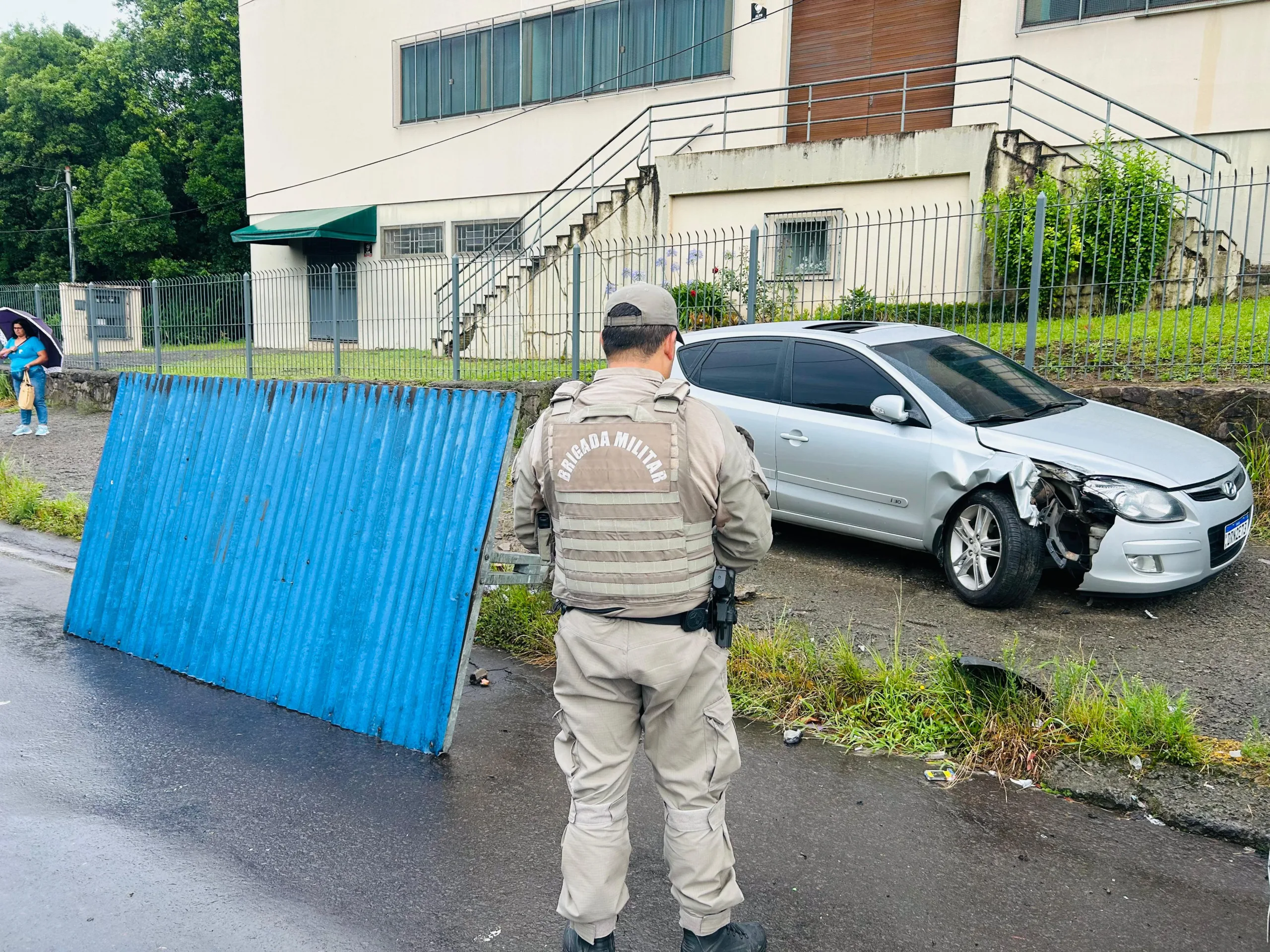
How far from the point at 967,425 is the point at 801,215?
868 cm

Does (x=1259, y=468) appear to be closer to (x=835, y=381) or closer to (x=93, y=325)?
(x=835, y=381)

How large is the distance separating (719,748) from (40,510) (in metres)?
8.24

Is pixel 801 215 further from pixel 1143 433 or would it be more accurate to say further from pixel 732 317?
pixel 1143 433

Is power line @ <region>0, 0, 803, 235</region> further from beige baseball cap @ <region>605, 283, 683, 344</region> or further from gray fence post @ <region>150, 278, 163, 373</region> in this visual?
beige baseball cap @ <region>605, 283, 683, 344</region>

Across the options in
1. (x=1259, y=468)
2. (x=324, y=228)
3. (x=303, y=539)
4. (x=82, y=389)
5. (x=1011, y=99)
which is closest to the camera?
(x=303, y=539)

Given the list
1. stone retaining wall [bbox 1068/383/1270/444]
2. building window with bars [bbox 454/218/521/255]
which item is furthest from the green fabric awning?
stone retaining wall [bbox 1068/383/1270/444]

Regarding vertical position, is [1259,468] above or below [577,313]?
below

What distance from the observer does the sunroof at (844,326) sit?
281 inches

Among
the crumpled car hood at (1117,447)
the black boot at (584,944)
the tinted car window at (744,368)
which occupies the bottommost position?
the black boot at (584,944)

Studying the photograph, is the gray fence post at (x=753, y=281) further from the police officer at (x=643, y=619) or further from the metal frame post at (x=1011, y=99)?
the police officer at (x=643, y=619)

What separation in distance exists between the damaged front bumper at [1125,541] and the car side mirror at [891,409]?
87 cm

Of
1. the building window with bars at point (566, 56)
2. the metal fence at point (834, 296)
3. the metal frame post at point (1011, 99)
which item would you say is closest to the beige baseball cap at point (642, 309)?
the metal fence at point (834, 296)

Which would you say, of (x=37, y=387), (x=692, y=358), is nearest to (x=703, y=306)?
(x=692, y=358)

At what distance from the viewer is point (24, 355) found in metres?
13.7
